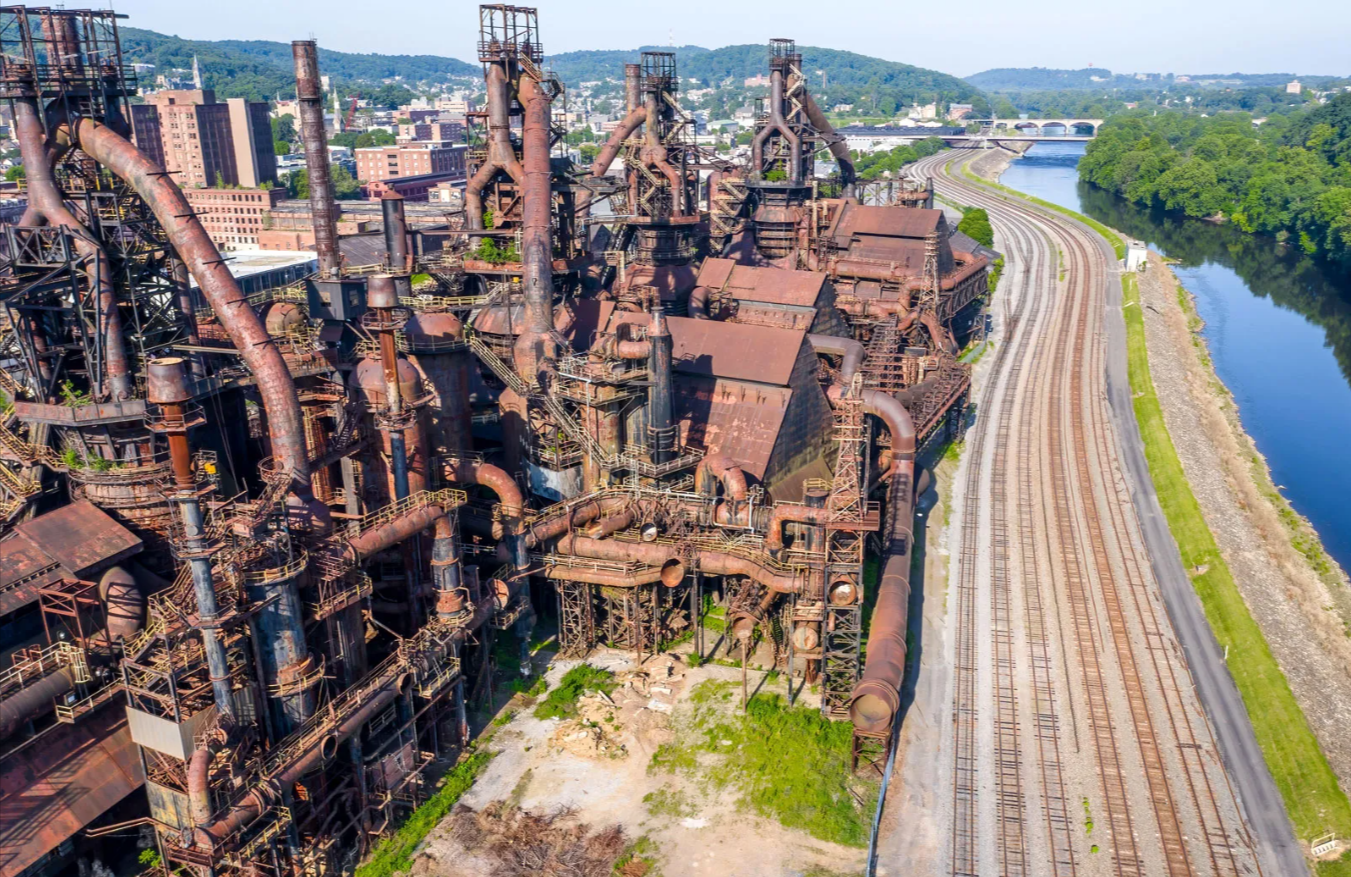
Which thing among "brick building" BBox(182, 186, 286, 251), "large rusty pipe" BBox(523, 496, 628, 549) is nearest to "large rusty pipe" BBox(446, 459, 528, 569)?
"large rusty pipe" BBox(523, 496, 628, 549)

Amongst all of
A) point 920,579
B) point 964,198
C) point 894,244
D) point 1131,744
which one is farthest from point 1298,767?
point 964,198

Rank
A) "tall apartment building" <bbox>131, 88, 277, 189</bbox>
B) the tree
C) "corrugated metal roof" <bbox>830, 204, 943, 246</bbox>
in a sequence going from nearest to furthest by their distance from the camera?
1. "corrugated metal roof" <bbox>830, 204, 943, 246</bbox>
2. the tree
3. "tall apartment building" <bbox>131, 88, 277, 189</bbox>

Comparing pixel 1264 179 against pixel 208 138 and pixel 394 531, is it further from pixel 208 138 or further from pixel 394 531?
pixel 208 138

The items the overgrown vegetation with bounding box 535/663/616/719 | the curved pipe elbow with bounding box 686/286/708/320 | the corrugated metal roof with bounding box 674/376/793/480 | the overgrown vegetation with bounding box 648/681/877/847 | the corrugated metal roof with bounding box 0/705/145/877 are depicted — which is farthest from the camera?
the curved pipe elbow with bounding box 686/286/708/320

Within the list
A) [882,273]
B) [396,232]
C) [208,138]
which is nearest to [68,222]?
[396,232]

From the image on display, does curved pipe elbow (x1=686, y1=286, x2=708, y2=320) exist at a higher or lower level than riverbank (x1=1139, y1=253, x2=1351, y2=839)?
higher

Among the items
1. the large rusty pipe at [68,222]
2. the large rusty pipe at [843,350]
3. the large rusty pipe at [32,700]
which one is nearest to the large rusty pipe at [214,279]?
the large rusty pipe at [68,222]

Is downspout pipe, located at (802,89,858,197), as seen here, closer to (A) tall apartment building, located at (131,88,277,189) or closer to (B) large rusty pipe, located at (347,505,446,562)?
(B) large rusty pipe, located at (347,505,446,562)
